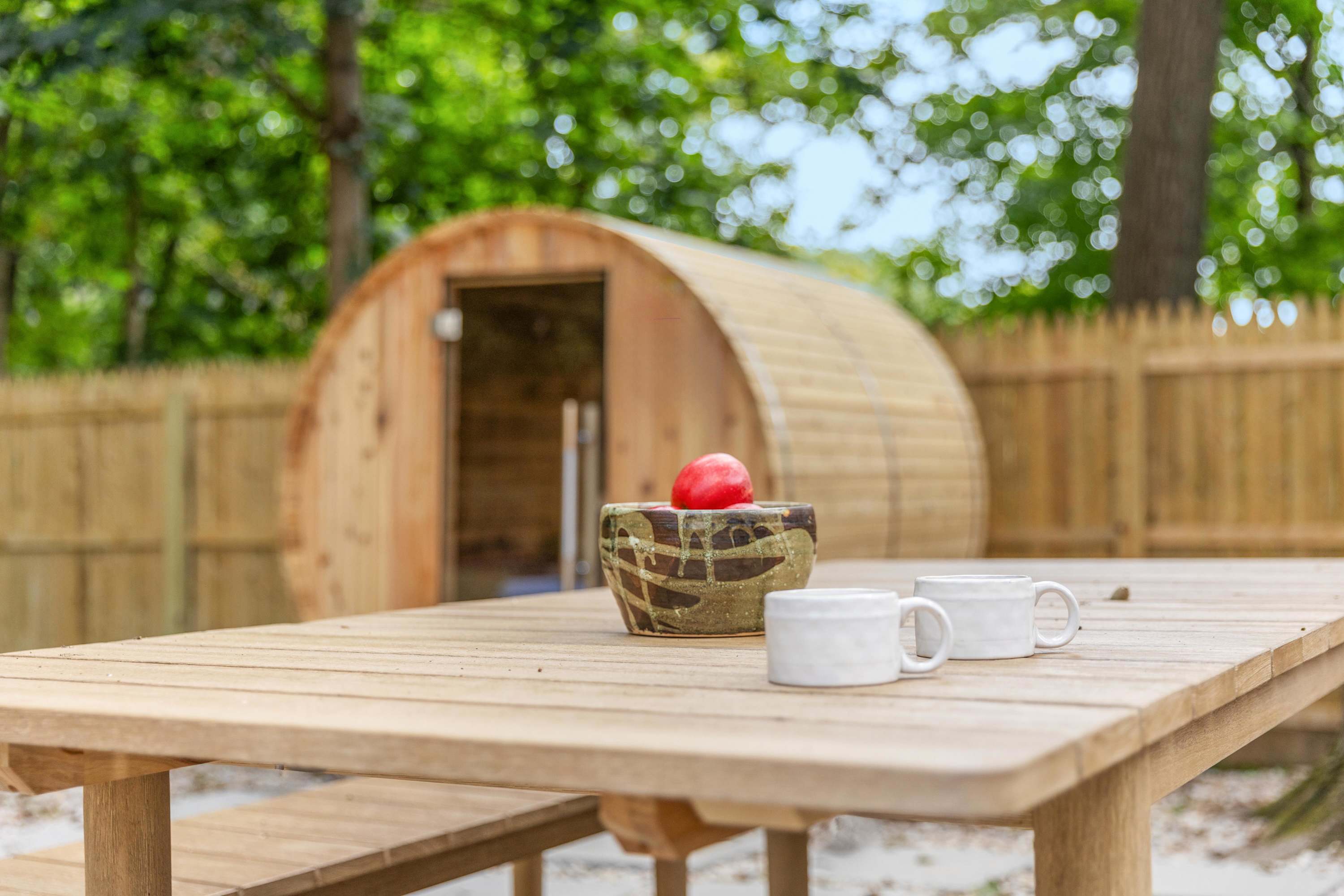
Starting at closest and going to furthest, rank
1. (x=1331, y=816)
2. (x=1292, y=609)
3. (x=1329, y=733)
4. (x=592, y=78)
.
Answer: (x=1292, y=609) → (x=1331, y=816) → (x=1329, y=733) → (x=592, y=78)

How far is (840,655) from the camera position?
1.60 metres

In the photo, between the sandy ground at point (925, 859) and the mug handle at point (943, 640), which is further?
the sandy ground at point (925, 859)

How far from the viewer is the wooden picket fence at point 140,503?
28.0 ft

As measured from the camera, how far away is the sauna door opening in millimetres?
9164

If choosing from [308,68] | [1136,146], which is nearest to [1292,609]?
[1136,146]

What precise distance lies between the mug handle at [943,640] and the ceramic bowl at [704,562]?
17.5 inches

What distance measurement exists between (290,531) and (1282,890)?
180 inches

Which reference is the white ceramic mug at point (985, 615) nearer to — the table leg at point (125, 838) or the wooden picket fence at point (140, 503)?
the table leg at point (125, 838)

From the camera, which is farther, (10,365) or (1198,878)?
(10,365)

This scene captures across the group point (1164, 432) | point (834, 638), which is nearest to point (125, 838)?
point (834, 638)

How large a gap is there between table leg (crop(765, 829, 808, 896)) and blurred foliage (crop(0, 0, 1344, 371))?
6.47 m

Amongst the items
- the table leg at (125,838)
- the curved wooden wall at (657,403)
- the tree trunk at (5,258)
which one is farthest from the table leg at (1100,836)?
the tree trunk at (5,258)

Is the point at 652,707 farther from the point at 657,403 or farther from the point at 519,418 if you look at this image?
the point at 519,418

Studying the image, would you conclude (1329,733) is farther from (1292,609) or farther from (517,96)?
(517,96)
